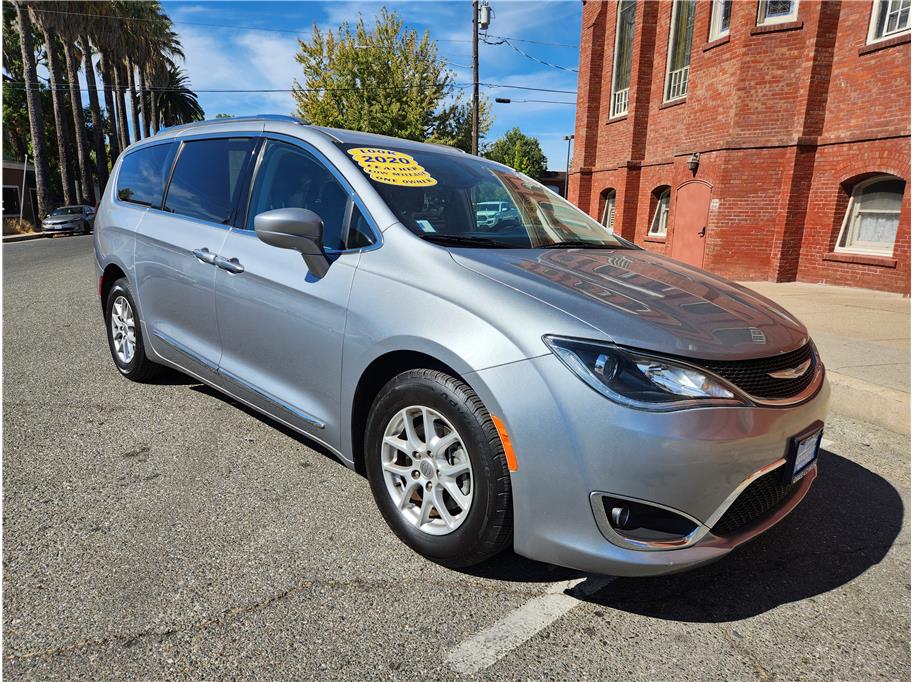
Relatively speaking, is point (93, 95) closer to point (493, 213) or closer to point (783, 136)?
point (783, 136)

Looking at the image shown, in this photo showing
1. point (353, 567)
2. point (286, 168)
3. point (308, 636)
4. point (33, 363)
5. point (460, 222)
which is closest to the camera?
point (308, 636)

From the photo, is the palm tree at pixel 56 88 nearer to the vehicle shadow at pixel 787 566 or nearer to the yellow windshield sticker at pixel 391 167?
the yellow windshield sticker at pixel 391 167

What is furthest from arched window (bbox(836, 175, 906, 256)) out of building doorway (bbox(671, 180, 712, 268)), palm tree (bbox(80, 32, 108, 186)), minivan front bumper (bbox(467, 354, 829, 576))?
palm tree (bbox(80, 32, 108, 186))

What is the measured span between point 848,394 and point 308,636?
4347 mm

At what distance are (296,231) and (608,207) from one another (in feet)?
51.7

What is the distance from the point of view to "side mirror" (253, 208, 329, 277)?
2.71 meters

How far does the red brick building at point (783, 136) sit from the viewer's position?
9.88 metres

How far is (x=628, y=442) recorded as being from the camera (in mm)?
1984

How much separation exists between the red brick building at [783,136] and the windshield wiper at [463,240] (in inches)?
368

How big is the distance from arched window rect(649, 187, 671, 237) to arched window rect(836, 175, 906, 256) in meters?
4.44

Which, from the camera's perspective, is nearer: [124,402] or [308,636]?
[308,636]

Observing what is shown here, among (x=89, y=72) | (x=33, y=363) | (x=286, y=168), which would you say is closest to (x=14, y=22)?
(x=89, y=72)

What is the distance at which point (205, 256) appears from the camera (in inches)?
138

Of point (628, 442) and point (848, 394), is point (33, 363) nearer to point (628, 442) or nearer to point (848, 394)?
point (628, 442)
